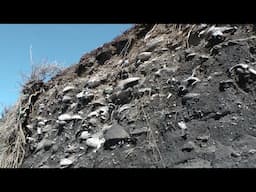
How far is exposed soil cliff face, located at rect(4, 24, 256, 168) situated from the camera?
2.63m

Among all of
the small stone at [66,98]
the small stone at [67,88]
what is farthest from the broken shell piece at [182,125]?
the small stone at [67,88]

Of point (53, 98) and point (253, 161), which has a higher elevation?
point (53, 98)

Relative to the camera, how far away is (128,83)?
3799 mm

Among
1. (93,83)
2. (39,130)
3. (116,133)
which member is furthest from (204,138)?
(39,130)

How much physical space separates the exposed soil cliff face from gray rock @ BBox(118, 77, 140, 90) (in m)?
0.01

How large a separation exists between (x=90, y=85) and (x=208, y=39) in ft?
5.44

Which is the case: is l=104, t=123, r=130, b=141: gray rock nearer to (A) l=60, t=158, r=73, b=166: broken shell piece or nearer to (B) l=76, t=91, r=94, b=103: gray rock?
(A) l=60, t=158, r=73, b=166: broken shell piece

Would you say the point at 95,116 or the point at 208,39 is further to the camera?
the point at 95,116

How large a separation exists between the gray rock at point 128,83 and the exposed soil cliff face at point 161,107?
0.01m

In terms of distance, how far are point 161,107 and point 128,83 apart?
0.69m

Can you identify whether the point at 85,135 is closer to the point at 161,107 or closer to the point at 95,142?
the point at 95,142
